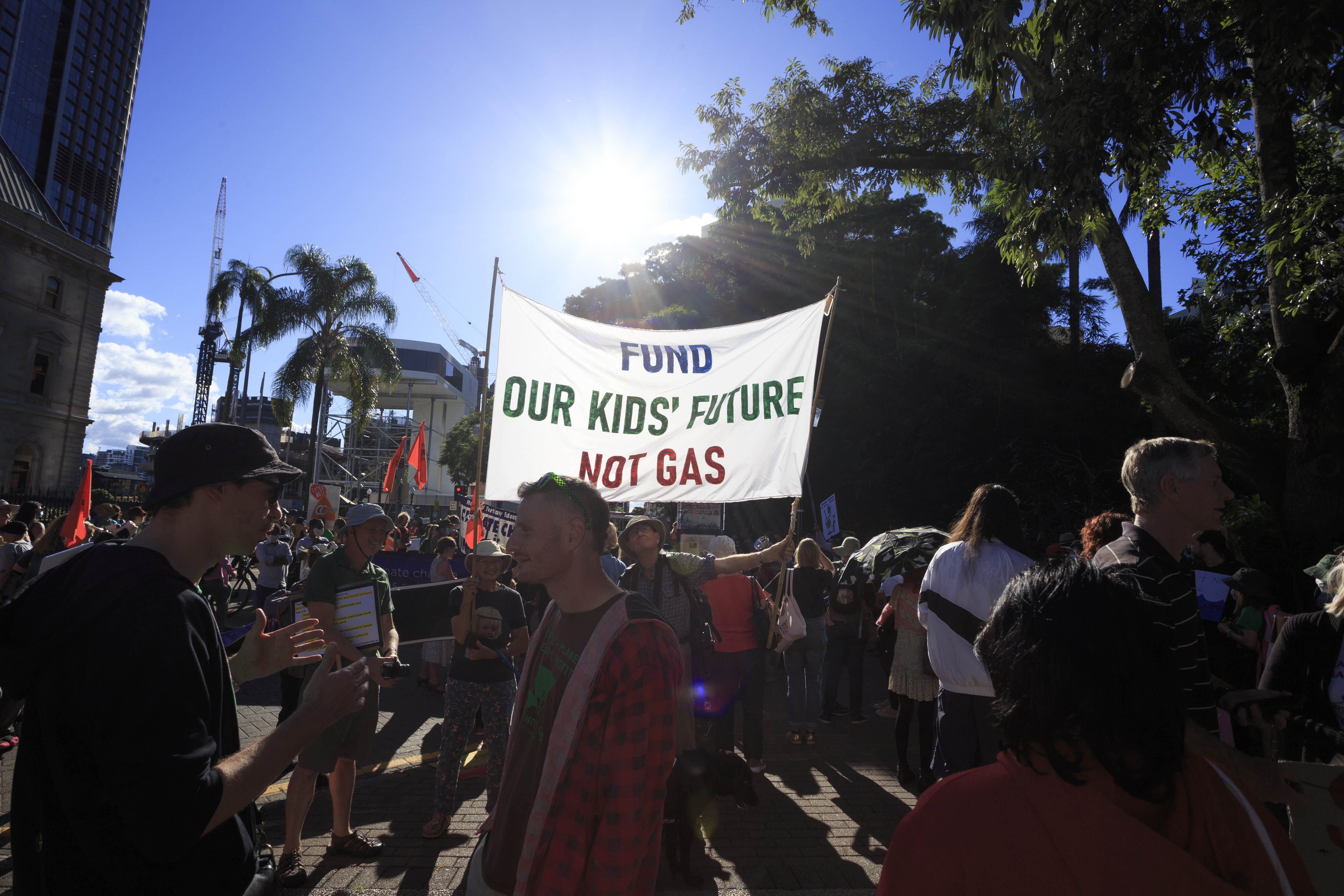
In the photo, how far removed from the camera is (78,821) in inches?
54.2

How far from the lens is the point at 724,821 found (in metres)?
4.80

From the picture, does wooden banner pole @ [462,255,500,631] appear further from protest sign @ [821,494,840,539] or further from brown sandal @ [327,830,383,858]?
protest sign @ [821,494,840,539]

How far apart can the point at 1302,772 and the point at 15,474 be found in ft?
152

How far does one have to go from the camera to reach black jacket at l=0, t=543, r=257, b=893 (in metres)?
1.32

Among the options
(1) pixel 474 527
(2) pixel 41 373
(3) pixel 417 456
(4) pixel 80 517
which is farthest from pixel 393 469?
(2) pixel 41 373

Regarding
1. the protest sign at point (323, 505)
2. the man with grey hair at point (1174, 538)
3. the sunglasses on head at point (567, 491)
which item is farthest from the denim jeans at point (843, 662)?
the protest sign at point (323, 505)

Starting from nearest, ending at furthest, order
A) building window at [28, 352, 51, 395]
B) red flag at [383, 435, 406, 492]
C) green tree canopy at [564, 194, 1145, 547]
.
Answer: red flag at [383, 435, 406, 492] → green tree canopy at [564, 194, 1145, 547] → building window at [28, 352, 51, 395]

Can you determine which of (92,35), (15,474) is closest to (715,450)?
(15,474)

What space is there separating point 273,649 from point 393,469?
47.9 ft

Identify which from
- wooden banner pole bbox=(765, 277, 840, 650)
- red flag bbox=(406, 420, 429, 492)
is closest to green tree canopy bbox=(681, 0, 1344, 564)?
wooden banner pole bbox=(765, 277, 840, 650)

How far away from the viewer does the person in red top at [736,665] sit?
5543mm

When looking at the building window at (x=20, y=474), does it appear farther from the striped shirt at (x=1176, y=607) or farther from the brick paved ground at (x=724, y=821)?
the striped shirt at (x=1176, y=607)

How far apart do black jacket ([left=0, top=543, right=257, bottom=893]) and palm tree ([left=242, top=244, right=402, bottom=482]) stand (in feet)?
84.8

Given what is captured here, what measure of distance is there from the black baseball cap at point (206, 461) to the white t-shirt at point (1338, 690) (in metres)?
3.97
